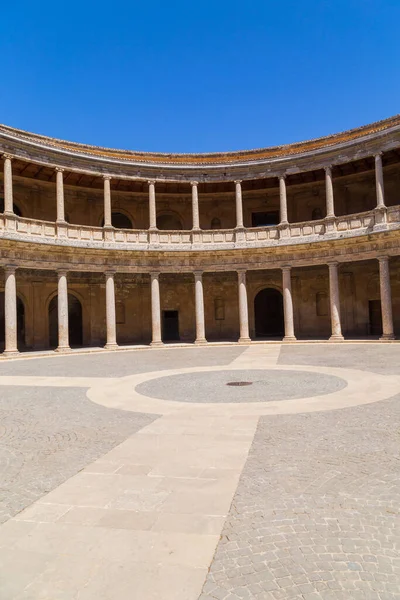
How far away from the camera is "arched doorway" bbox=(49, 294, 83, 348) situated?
2744 centimetres

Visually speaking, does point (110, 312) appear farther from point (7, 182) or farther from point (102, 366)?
point (7, 182)

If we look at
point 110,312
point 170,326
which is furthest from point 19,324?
point 170,326

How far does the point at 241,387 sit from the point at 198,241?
51.9ft

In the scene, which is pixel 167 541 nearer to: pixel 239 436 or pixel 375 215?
pixel 239 436

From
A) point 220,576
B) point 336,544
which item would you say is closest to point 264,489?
point 336,544

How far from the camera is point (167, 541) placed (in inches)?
134

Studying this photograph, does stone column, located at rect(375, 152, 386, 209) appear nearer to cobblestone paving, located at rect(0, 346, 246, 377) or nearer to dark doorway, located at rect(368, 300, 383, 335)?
dark doorway, located at rect(368, 300, 383, 335)

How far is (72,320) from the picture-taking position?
28.1 metres

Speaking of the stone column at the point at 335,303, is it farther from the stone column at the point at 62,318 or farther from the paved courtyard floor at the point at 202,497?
the stone column at the point at 62,318

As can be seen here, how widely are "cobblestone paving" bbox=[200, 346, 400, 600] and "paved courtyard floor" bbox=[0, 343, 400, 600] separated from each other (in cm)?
1

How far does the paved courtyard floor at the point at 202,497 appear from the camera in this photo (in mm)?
2926

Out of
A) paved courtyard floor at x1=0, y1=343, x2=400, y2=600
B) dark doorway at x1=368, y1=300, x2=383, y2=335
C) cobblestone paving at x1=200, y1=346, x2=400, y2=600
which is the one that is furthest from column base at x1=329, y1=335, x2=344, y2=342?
cobblestone paving at x1=200, y1=346, x2=400, y2=600

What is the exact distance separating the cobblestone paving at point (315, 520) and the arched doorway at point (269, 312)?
23892 mm

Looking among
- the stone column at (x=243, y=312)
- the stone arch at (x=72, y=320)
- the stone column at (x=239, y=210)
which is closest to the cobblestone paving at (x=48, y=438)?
the stone column at (x=243, y=312)
